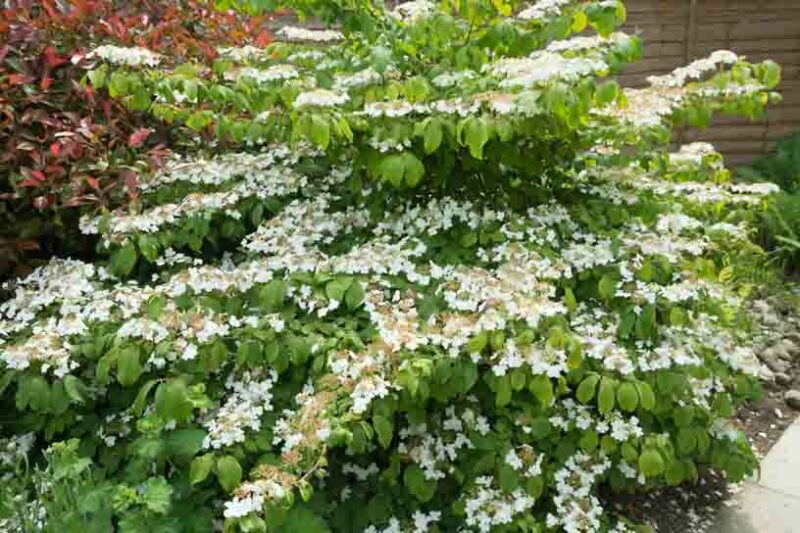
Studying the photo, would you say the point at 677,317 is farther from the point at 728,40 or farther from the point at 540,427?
the point at 728,40

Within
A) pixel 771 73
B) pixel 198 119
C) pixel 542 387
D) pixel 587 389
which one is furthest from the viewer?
pixel 198 119

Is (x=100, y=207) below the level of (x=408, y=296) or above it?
above

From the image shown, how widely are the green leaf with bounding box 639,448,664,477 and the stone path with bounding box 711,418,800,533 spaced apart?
1.70 feet

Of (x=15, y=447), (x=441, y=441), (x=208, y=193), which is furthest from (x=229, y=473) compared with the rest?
(x=208, y=193)

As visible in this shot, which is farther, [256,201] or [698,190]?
[698,190]

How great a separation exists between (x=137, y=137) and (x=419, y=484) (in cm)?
159

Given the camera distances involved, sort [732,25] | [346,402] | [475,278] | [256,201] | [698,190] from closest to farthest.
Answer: [346,402] < [475,278] < [256,201] < [698,190] < [732,25]

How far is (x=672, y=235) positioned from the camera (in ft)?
9.23

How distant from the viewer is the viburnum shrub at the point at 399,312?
2158 millimetres

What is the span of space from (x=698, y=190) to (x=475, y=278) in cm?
122

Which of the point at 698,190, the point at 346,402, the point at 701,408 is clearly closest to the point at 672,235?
the point at 698,190

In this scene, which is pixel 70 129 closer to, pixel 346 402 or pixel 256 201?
pixel 256 201

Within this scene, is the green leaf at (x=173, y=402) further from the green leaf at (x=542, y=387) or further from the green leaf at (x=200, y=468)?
the green leaf at (x=542, y=387)

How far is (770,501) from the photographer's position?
280 centimetres
